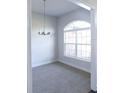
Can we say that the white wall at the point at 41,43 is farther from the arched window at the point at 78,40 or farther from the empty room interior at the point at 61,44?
the arched window at the point at 78,40

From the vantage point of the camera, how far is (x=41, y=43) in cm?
580

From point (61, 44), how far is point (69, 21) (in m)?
1.63

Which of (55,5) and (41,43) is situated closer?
(55,5)

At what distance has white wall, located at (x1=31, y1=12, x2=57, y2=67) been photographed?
5438 mm

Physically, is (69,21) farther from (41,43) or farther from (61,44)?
(41,43)

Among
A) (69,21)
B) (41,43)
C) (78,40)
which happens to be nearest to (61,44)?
(41,43)

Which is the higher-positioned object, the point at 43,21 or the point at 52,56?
the point at 43,21

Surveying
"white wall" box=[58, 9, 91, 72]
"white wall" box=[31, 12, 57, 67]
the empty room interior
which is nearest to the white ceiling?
the empty room interior

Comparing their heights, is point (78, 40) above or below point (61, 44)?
above
